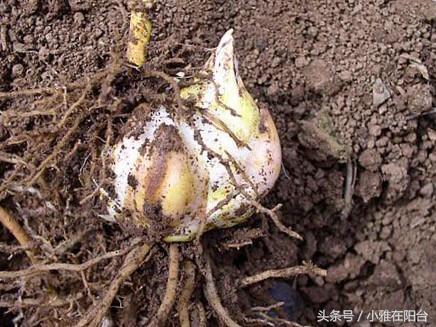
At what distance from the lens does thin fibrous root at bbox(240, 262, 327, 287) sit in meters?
1.35

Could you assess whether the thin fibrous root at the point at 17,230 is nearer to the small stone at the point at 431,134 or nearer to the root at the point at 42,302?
the root at the point at 42,302

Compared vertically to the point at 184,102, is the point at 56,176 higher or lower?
lower

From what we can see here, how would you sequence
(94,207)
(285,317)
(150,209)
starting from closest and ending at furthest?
(150,209), (94,207), (285,317)

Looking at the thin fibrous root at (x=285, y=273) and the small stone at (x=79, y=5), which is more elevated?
the small stone at (x=79, y=5)

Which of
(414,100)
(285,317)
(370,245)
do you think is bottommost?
(285,317)

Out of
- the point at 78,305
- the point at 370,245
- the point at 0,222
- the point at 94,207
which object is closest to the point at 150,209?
the point at 94,207

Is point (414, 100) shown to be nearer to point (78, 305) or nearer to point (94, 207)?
point (94, 207)

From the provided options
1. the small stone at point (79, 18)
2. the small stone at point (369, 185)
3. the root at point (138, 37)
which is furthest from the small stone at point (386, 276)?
the small stone at point (79, 18)

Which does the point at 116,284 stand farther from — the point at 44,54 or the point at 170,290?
the point at 44,54

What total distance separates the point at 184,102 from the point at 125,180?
0.57 feet

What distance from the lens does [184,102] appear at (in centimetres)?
129

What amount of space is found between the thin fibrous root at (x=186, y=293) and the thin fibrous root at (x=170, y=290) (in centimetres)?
4

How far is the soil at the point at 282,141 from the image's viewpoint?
140 cm

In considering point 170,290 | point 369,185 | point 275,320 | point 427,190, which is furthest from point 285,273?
point 427,190
